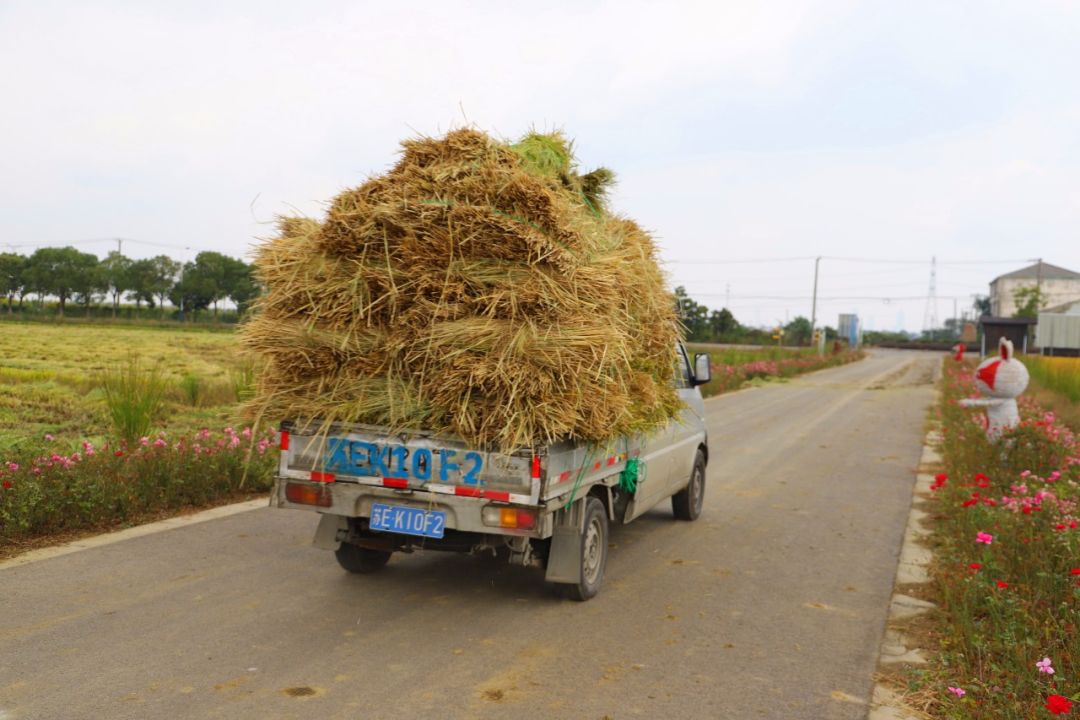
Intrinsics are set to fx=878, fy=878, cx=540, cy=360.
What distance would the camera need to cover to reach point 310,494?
544 cm

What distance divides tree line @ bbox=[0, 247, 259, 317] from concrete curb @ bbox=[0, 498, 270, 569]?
2.00 meters

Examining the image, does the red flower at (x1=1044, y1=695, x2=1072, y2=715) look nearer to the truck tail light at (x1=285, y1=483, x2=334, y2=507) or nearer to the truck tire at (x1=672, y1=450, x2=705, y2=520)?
the truck tail light at (x1=285, y1=483, x2=334, y2=507)

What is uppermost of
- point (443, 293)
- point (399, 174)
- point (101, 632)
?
point (399, 174)

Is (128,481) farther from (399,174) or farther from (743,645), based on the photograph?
(743,645)

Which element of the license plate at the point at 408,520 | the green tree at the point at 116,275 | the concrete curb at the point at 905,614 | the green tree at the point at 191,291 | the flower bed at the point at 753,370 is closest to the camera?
the concrete curb at the point at 905,614

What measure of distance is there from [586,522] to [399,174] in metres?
2.57

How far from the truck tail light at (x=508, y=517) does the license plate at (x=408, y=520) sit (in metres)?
0.28

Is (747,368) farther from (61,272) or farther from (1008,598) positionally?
(1008,598)

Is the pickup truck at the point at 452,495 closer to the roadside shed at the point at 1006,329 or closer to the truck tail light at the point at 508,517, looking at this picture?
the truck tail light at the point at 508,517

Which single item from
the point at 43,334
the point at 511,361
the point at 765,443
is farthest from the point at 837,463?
the point at 43,334

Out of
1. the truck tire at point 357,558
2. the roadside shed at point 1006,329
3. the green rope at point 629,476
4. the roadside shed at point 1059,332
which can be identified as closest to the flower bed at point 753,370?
the roadside shed at point 1059,332

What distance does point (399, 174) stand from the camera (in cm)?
573

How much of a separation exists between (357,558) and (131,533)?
2135 millimetres

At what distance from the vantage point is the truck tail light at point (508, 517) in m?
5.01
